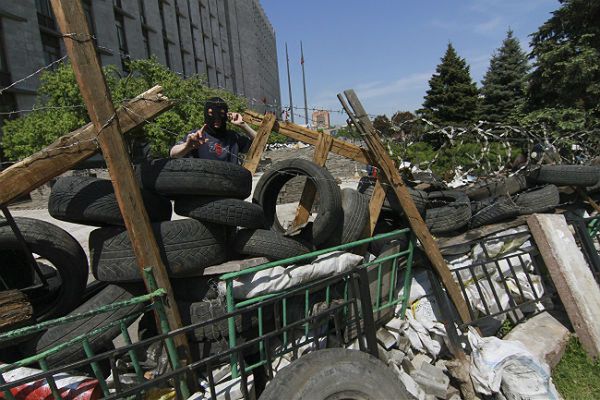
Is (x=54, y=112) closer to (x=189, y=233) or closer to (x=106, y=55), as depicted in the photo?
(x=106, y=55)

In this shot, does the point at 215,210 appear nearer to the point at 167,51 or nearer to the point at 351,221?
the point at 351,221

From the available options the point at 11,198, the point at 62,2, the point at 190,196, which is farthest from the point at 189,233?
the point at 62,2

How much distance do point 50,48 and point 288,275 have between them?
83.0ft

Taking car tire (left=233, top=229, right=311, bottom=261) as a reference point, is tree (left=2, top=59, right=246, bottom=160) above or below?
above

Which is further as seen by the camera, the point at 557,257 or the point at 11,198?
the point at 557,257

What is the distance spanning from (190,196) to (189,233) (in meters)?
0.28

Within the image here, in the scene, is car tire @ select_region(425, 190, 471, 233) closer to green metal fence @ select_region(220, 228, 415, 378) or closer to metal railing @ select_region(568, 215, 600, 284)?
green metal fence @ select_region(220, 228, 415, 378)

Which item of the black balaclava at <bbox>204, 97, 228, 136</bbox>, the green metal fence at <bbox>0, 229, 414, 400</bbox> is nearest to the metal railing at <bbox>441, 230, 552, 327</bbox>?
the green metal fence at <bbox>0, 229, 414, 400</bbox>

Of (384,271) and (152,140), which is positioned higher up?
(152,140)

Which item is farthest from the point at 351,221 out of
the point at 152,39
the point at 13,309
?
the point at 152,39

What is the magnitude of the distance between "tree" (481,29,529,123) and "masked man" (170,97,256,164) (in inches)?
972

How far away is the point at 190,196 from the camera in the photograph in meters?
2.78

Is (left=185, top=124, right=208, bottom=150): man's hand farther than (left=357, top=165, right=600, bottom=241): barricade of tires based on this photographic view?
No

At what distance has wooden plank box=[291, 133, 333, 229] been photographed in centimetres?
381
